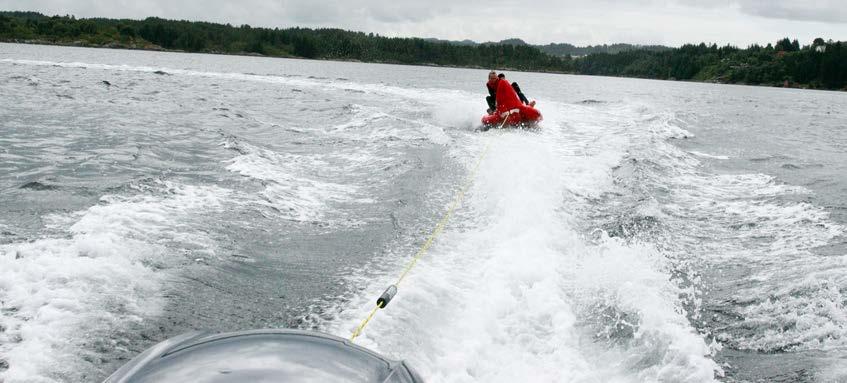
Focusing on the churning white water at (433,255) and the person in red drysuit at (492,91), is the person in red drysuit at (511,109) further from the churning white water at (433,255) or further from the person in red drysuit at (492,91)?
the churning white water at (433,255)

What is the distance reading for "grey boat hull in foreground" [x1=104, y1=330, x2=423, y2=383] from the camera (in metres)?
2.10

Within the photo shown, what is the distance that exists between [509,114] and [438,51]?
14625 cm

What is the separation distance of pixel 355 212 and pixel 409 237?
130cm

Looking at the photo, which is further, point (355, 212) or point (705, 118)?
point (705, 118)

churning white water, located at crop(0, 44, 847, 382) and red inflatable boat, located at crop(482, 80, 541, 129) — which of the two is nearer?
churning white water, located at crop(0, 44, 847, 382)

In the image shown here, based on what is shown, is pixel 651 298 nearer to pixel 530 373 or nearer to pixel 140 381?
pixel 530 373

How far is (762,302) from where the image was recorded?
564 centimetres

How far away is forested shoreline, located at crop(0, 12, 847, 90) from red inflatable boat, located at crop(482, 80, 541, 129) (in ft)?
A: 393

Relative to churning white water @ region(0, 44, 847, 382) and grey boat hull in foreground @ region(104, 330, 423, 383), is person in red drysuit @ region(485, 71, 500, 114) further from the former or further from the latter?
grey boat hull in foreground @ region(104, 330, 423, 383)

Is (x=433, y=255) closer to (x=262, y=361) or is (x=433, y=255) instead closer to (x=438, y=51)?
(x=262, y=361)

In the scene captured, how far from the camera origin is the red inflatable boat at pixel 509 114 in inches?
725

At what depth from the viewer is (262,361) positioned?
7.14 ft

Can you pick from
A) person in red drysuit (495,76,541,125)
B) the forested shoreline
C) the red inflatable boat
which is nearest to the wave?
the red inflatable boat

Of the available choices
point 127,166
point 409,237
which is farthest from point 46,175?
point 409,237
